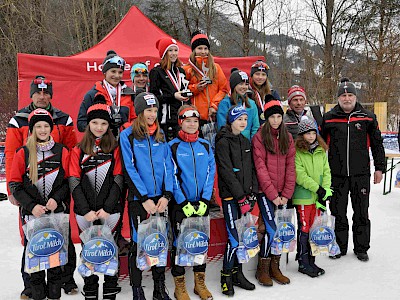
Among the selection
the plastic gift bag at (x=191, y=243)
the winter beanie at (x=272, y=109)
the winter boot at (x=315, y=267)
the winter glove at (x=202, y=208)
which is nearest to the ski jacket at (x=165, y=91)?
the winter beanie at (x=272, y=109)

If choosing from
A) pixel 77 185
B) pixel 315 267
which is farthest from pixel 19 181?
pixel 315 267

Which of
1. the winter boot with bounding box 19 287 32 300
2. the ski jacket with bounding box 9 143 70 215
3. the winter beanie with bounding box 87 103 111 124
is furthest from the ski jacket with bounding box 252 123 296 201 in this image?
the winter boot with bounding box 19 287 32 300

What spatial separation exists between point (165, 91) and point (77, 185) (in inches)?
54.6

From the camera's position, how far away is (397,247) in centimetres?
498

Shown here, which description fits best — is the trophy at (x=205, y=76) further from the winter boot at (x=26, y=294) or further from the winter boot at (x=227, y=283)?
the winter boot at (x=26, y=294)

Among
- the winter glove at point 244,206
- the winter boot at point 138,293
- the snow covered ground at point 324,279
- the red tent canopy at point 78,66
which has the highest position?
the red tent canopy at point 78,66

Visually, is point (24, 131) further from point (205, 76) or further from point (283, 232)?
point (283, 232)

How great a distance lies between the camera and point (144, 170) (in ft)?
11.1

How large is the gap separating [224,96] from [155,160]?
133 cm

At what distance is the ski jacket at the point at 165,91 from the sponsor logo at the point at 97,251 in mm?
1451

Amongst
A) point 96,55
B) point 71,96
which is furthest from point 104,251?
point 96,55

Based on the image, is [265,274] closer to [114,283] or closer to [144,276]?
[144,276]

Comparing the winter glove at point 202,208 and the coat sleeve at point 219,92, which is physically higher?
the coat sleeve at point 219,92

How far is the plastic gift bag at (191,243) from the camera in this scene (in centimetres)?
345
